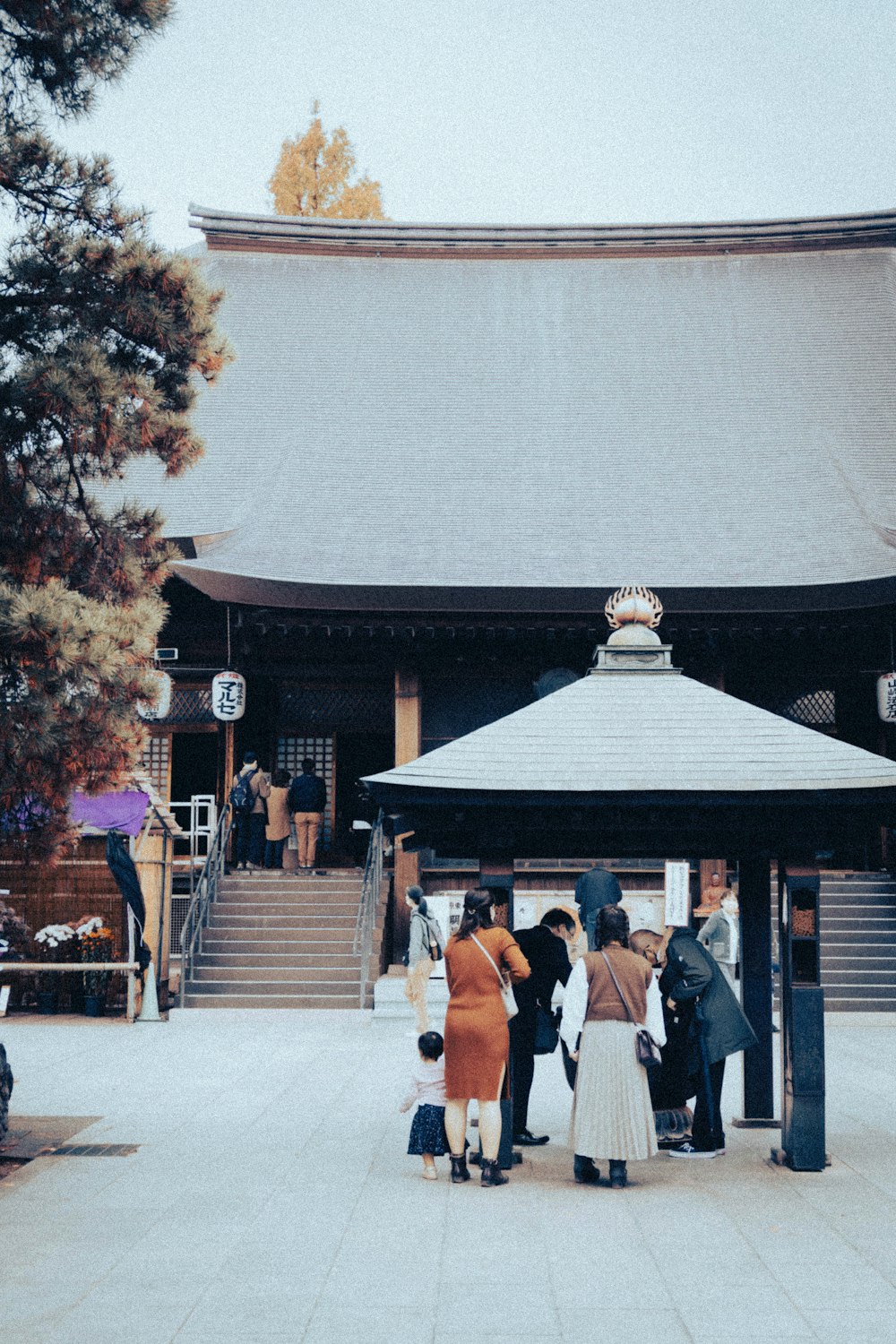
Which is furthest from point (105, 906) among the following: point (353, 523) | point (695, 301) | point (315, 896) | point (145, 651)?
point (695, 301)

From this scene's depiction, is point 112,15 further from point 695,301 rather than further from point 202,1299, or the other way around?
point 695,301

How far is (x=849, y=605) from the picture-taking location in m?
16.1

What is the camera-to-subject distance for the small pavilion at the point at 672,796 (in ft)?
24.5

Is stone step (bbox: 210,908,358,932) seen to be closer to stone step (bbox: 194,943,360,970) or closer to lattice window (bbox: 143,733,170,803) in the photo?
stone step (bbox: 194,943,360,970)

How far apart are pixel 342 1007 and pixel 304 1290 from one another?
347 inches

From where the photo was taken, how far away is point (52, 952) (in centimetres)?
1416

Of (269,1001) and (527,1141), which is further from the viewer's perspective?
(269,1001)

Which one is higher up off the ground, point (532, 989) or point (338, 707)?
point (338, 707)

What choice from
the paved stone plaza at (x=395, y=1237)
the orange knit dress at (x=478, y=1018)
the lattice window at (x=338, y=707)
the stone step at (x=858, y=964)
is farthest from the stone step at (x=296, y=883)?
the orange knit dress at (x=478, y=1018)

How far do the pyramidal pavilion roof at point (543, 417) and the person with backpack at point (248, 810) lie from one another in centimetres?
214

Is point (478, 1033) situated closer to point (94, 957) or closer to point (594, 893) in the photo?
point (594, 893)

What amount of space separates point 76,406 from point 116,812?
770cm

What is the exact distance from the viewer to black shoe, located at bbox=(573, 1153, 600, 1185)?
23.3ft

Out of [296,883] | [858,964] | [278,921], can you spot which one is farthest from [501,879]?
[296,883]
